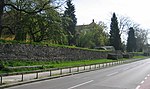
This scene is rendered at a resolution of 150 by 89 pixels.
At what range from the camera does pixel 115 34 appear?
108m

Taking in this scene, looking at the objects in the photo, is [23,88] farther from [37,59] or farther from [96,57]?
[96,57]

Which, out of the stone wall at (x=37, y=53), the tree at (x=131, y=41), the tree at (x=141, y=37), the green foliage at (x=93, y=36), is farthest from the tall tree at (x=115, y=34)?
the stone wall at (x=37, y=53)

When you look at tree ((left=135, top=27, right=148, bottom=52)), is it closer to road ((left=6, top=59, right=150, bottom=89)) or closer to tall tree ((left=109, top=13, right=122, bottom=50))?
tall tree ((left=109, top=13, right=122, bottom=50))

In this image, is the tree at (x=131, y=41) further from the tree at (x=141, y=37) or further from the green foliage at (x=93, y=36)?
the green foliage at (x=93, y=36)

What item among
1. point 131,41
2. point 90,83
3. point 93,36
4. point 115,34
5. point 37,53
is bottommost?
point 90,83

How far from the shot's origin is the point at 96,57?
66.6 meters

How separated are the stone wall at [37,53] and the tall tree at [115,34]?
174 ft

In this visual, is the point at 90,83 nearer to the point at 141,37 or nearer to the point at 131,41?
the point at 131,41

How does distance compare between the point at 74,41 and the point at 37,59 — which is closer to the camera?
the point at 37,59

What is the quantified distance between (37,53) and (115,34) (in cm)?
7395

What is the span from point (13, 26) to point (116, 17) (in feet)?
246

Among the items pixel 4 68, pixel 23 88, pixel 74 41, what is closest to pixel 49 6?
pixel 4 68

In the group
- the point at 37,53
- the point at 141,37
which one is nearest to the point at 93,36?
the point at 37,53

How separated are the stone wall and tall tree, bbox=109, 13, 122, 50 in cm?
5293
